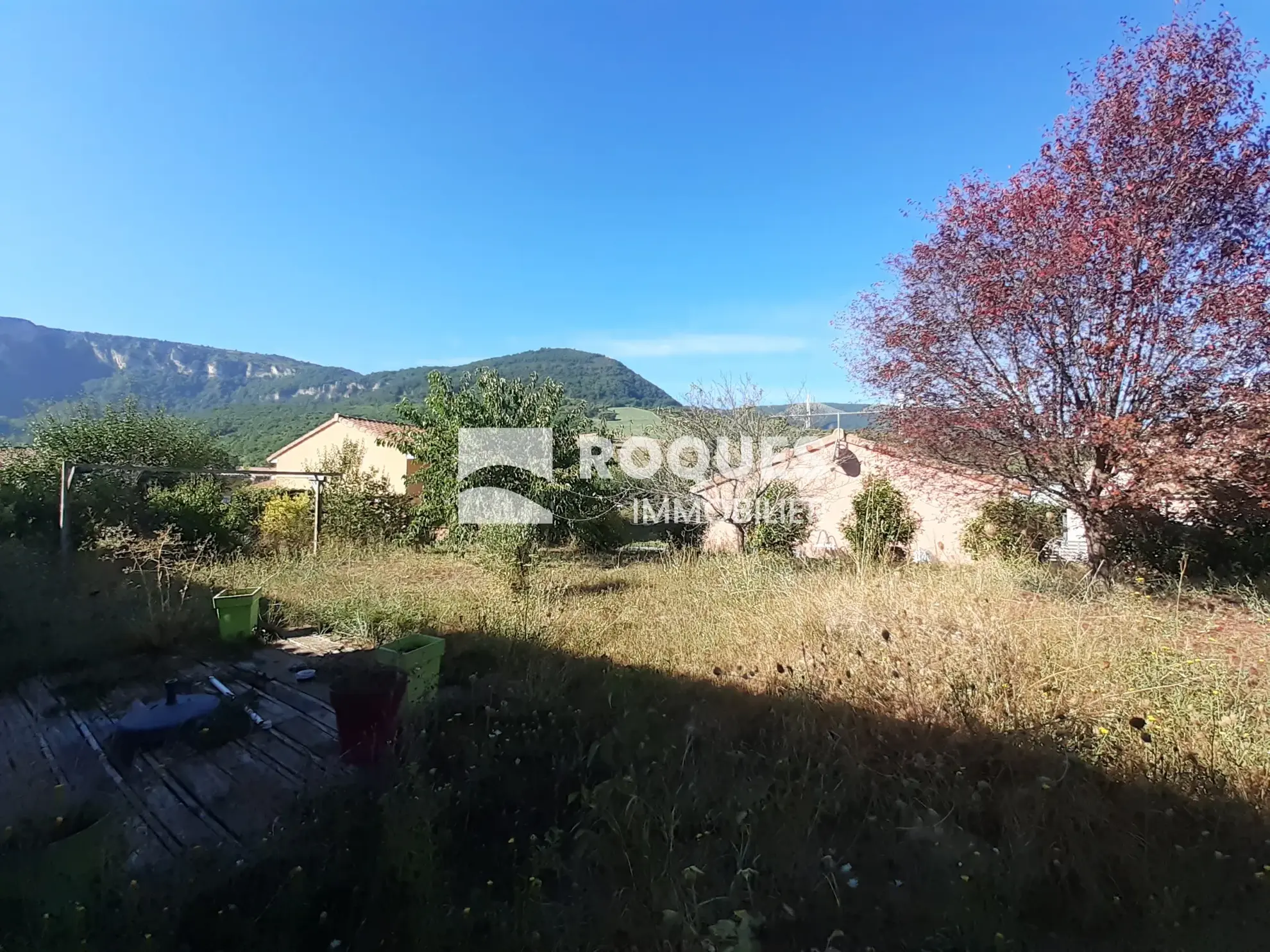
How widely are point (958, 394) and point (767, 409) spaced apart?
187 inches

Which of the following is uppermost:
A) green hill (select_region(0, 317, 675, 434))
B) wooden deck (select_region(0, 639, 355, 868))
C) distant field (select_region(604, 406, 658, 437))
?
green hill (select_region(0, 317, 675, 434))

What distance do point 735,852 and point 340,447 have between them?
19.0m

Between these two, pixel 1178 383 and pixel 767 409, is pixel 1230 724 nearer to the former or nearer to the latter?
pixel 1178 383

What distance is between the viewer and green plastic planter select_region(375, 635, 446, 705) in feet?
10.5

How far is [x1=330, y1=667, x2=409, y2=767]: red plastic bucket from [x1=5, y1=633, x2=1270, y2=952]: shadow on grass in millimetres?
172

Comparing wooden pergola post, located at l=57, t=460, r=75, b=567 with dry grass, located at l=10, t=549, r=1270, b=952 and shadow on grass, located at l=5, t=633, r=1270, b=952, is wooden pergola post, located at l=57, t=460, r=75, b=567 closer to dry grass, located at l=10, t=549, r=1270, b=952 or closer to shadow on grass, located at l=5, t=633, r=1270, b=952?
dry grass, located at l=10, t=549, r=1270, b=952

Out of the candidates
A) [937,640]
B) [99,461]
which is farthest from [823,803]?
[99,461]

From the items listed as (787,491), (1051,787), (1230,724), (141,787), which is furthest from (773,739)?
(787,491)

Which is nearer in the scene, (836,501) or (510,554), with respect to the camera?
(510,554)

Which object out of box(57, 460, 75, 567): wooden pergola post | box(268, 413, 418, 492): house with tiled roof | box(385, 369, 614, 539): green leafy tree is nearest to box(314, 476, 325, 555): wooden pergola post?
box(385, 369, 614, 539): green leafy tree

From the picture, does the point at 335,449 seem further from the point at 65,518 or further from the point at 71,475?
the point at 65,518

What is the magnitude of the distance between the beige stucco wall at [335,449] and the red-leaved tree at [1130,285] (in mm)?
14725

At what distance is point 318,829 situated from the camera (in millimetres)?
2100

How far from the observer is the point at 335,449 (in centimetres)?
1769
